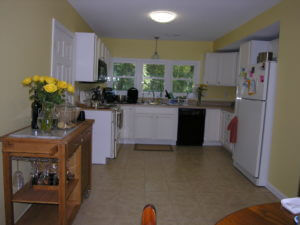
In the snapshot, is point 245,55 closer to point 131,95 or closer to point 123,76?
point 131,95

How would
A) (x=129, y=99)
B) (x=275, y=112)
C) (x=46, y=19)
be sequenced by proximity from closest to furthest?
(x=46, y=19) → (x=275, y=112) → (x=129, y=99)

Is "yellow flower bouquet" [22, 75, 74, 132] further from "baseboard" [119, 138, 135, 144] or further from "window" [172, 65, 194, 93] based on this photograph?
"window" [172, 65, 194, 93]

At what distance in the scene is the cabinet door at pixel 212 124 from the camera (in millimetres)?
5391

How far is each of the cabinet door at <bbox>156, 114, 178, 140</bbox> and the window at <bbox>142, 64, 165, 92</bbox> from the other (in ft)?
3.35

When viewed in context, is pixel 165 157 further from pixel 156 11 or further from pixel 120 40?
pixel 120 40

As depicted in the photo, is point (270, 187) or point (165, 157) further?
point (165, 157)

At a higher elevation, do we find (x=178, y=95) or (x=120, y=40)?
(x=120, y=40)

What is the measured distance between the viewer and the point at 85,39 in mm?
3869

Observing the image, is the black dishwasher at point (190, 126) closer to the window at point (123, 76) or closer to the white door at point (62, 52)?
the window at point (123, 76)

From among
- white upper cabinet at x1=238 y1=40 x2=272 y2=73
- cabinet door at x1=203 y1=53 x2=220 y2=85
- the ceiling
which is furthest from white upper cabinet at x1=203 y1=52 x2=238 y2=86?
white upper cabinet at x1=238 y1=40 x2=272 y2=73

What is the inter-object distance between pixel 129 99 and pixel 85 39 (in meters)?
2.01

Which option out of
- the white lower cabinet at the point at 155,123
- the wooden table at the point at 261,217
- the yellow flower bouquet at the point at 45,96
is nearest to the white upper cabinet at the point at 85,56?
the white lower cabinet at the point at 155,123

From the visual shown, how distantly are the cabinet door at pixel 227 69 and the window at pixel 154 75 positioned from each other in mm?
620

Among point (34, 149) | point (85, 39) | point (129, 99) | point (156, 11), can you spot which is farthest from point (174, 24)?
point (34, 149)
